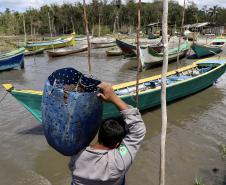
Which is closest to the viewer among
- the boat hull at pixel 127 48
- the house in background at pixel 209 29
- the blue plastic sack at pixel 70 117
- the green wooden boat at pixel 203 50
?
the blue plastic sack at pixel 70 117

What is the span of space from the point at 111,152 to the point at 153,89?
5.51m

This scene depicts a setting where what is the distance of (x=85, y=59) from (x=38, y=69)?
14.1 feet

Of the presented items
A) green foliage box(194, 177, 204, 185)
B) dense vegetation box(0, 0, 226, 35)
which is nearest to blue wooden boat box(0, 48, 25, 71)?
green foliage box(194, 177, 204, 185)

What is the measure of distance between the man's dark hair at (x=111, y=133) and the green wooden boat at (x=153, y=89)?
162 inches

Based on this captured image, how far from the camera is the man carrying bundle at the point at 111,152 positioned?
1.72 meters

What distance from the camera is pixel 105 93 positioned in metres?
1.82

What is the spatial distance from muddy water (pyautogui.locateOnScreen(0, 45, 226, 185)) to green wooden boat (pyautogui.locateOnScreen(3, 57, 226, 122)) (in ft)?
1.06

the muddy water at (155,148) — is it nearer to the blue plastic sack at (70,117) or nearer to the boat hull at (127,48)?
the blue plastic sack at (70,117)

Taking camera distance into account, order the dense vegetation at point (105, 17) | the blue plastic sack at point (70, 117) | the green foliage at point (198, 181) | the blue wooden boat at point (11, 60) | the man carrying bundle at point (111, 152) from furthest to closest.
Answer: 1. the dense vegetation at point (105, 17)
2. the blue wooden boat at point (11, 60)
3. the green foliage at point (198, 181)
4. the blue plastic sack at point (70, 117)
5. the man carrying bundle at point (111, 152)

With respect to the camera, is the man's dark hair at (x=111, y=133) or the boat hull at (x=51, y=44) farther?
the boat hull at (x=51, y=44)

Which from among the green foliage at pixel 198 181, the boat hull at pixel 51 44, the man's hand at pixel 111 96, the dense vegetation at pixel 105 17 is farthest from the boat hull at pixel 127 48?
the dense vegetation at pixel 105 17

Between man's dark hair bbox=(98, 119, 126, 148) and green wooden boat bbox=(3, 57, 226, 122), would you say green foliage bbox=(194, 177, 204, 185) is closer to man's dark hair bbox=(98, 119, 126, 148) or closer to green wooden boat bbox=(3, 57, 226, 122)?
green wooden boat bbox=(3, 57, 226, 122)

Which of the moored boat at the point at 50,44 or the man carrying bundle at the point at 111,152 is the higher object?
the moored boat at the point at 50,44

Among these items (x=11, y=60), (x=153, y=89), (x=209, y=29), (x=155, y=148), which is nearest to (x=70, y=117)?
(x=155, y=148)
